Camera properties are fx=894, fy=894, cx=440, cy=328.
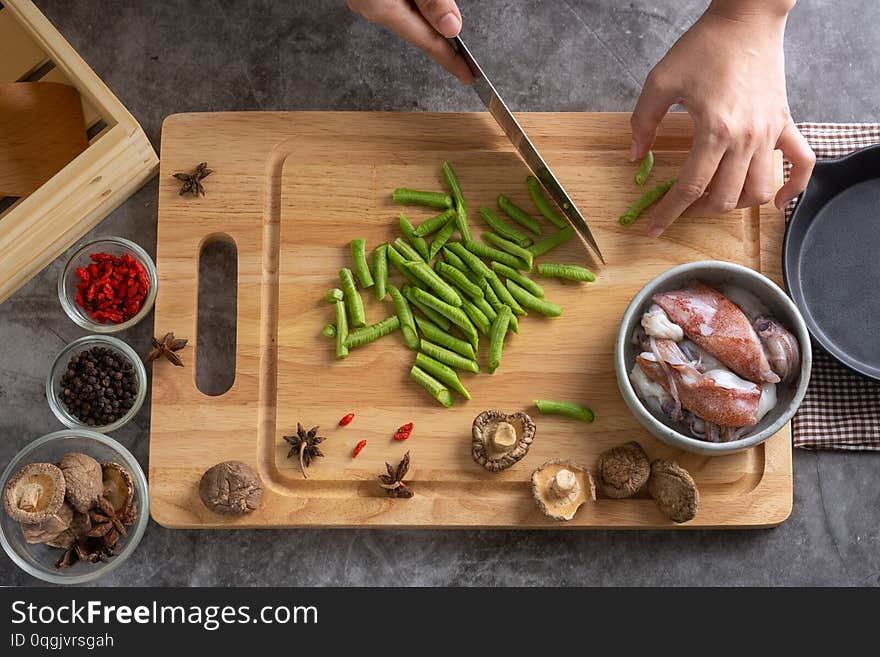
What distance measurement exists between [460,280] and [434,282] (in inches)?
3.8

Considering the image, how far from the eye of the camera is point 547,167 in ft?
10.4

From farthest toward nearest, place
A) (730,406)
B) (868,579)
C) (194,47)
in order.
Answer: (194,47) → (868,579) → (730,406)

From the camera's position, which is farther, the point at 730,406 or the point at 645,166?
the point at 645,166

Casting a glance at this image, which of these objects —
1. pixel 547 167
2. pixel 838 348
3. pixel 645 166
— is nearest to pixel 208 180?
pixel 547 167

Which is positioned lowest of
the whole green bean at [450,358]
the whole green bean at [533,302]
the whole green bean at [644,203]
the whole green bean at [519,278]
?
the whole green bean at [450,358]

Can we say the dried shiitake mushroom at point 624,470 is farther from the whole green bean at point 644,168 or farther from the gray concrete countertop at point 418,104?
the whole green bean at point 644,168

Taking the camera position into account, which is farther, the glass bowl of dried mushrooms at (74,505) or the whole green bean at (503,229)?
the whole green bean at (503,229)

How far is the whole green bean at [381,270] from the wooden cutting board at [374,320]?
64mm

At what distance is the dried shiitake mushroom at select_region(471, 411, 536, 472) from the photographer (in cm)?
A: 310

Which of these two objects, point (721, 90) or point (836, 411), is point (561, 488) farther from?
point (721, 90)

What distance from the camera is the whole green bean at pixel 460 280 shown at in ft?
10.7

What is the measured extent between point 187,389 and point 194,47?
1.43 metres

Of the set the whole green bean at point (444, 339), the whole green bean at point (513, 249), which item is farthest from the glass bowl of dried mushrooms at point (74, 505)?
the whole green bean at point (513, 249)

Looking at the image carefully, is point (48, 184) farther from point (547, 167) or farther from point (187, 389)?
point (547, 167)
